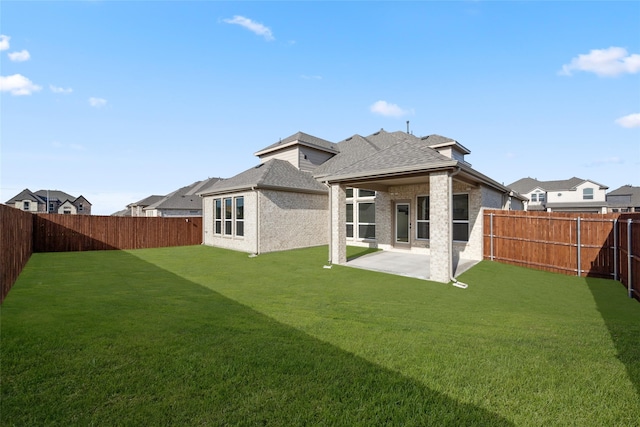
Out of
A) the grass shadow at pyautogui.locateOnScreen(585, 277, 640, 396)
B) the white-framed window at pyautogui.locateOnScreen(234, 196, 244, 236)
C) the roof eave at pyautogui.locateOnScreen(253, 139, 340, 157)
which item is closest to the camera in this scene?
the grass shadow at pyautogui.locateOnScreen(585, 277, 640, 396)

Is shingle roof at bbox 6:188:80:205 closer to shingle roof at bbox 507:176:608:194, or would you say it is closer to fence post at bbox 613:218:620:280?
fence post at bbox 613:218:620:280

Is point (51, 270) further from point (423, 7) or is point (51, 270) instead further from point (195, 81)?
point (423, 7)

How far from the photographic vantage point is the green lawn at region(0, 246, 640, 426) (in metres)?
2.43

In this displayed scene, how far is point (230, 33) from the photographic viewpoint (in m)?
10.7

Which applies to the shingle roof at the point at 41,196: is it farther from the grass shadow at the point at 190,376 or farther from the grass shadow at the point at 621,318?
the grass shadow at the point at 621,318

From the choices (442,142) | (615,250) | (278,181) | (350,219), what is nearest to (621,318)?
(615,250)

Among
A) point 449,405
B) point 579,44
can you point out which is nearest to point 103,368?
point 449,405

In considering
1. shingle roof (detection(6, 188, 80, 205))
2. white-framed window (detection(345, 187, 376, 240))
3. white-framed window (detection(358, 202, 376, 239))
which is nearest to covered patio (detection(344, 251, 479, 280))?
white-framed window (detection(358, 202, 376, 239))

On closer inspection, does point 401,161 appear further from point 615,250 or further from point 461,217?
point 615,250

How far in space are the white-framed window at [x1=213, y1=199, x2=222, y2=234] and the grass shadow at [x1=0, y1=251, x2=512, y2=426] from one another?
37.0 ft

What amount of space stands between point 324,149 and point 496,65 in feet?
36.0

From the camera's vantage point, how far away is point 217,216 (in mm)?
16453

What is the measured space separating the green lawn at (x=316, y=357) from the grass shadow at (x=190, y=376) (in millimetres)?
16

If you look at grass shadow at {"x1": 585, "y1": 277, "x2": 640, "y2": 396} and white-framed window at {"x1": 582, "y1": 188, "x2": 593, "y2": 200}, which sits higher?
white-framed window at {"x1": 582, "y1": 188, "x2": 593, "y2": 200}
